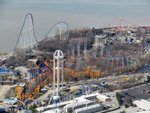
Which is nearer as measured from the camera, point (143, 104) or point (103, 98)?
point (143, 104)

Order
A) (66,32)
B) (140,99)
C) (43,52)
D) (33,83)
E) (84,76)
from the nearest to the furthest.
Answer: (140,99) < (33,83) < (84,76) < (43,52) < (66,32)

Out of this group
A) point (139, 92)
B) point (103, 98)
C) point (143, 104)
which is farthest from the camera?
point (139, 92)

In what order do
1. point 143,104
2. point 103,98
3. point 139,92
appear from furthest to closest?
point 139,92, point 103,98, point 143,104

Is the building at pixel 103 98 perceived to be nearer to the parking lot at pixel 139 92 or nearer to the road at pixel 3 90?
the parking lot at pixel 139 92

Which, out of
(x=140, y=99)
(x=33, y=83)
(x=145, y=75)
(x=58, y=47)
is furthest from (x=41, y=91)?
(x=58, y=47)

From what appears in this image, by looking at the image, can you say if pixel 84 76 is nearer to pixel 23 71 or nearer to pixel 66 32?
pixel 23 71

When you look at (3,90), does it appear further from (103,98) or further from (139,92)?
(139,92)

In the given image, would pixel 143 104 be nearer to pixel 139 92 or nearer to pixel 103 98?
pixel 103 98

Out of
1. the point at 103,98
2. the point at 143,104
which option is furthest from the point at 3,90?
the point at 143,104

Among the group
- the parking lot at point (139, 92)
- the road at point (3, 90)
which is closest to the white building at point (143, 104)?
the parking lot at point (139, 92)

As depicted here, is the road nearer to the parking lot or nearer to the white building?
the parking lot

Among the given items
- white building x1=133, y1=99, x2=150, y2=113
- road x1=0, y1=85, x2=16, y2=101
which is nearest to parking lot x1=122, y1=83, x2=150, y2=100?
white building x1=133, y1=99, x2=150, y2=113
